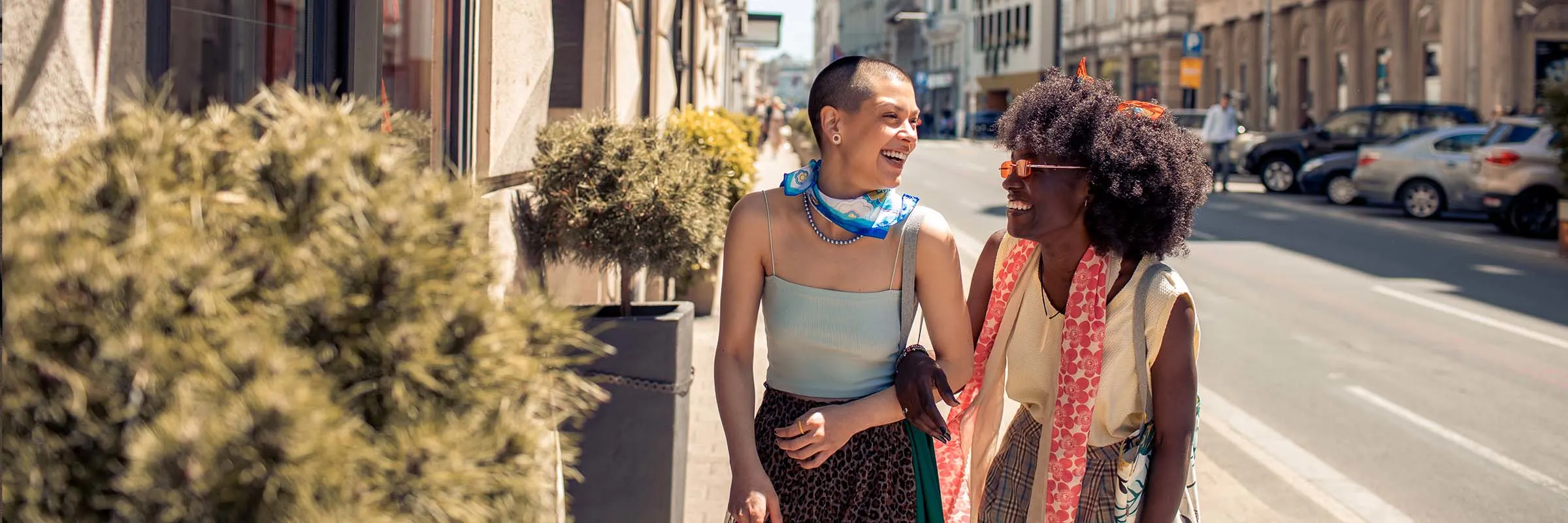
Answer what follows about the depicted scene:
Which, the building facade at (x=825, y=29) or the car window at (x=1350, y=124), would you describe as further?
the building facade at (x=825, y=29)

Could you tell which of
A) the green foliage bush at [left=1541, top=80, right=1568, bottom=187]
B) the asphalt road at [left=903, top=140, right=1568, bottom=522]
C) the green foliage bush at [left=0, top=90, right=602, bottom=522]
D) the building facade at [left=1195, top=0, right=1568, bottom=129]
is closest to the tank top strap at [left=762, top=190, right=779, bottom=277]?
the green foliage bush at [left=0, top=90, right=602, bottom=522]

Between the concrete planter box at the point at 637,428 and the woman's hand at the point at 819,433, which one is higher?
the woman's hand at the point at 819,433

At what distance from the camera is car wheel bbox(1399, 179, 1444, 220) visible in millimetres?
20953

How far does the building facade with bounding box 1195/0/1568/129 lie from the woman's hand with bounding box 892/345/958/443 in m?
27.6

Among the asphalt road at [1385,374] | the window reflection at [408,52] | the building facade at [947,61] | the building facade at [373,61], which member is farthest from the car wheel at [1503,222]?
the building facade at [947,61]

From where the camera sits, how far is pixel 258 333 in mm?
1229

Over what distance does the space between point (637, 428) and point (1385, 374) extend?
6506 millimetres

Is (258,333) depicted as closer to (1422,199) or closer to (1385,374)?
(1385,374)

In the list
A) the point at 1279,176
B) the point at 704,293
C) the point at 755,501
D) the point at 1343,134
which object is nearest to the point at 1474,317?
the point at 704,293

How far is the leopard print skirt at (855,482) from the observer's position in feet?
9.21

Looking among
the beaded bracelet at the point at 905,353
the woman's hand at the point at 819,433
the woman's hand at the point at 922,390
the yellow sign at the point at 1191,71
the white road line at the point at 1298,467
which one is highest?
the yellow sign at the point at 1191,71

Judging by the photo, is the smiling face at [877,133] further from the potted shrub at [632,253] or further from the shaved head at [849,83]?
the potted shrub at [632,253]

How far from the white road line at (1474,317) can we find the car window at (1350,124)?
46.3ft

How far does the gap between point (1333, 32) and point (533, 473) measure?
136 feet
